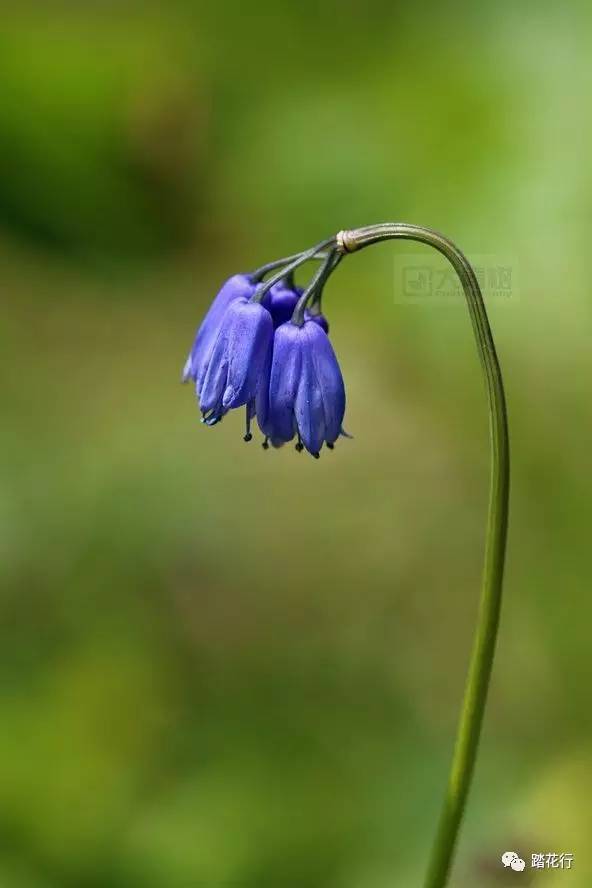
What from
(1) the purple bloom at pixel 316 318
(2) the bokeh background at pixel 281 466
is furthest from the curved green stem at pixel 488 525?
(2) the bokeh background at pixel 281 466

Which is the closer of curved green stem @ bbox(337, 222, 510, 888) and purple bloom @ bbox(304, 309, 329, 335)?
curved green stem @ bbox(337, 222, 510, 888)

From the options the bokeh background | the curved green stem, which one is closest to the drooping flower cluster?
the curved green stem

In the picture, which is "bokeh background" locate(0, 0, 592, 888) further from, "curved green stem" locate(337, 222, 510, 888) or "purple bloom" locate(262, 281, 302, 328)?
"purple bloom" locate(262, 281, 302, 328)

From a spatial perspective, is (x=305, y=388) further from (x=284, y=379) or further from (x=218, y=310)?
(x=218, y=310)

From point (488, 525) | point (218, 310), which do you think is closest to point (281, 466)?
point (218, 310)

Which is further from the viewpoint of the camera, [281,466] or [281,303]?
[281,466]

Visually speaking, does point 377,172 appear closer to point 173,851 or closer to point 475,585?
point 475,585

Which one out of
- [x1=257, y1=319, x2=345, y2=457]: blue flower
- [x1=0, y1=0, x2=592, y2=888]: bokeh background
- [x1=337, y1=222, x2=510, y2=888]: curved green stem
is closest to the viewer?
[x1=337, y1=222, x2=510, y2=888]: curved green stem
